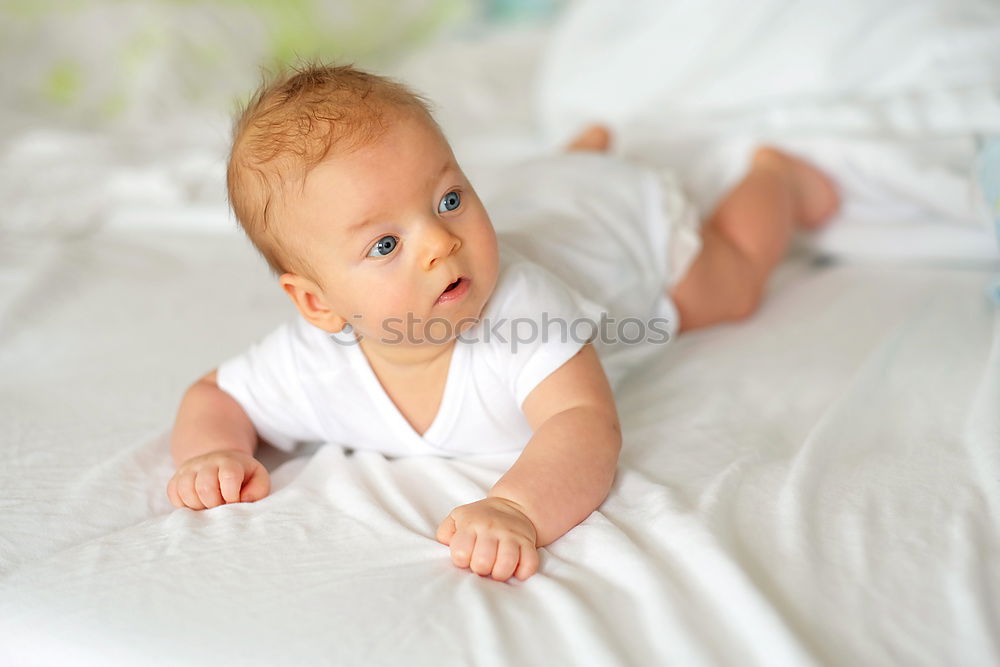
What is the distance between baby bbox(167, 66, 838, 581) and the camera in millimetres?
822

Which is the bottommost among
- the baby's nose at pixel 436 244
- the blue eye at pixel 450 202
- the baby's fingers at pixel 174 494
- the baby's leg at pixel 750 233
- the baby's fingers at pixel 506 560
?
the baby's leg at pixel 750 233

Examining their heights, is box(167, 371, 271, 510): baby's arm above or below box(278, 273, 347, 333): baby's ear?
below

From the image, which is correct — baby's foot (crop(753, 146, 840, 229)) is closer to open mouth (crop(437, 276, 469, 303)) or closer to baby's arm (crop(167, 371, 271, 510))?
open mouth (crop(437, 276, 469, 303))

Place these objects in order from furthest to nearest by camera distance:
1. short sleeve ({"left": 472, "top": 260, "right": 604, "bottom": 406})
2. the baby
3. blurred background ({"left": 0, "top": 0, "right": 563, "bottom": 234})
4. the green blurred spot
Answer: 1. the green blurred spot
2. blurred background ({"left": 0, "top": 0, "right": 563, "bottom": 234})
3. short sleeve ({"left": 472, "top": 260, "right": 604, "bottom": 406})
4. the baby

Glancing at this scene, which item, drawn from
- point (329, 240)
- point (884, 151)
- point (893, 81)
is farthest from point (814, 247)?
point (329, 240)

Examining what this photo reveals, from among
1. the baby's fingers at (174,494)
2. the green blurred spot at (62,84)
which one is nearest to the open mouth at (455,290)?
the baby's fingers at (174,494)

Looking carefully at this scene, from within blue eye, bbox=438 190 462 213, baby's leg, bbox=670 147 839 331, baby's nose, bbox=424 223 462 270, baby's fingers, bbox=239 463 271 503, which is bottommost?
baby's leg, bbox=670 147 839 331

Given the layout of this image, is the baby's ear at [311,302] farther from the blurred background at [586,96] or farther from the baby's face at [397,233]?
the blurred background at [586,96]

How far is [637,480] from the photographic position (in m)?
0.87

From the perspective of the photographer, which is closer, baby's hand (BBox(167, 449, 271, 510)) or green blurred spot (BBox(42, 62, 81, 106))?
baby's hand (BBox(167, 449, 271, 510))

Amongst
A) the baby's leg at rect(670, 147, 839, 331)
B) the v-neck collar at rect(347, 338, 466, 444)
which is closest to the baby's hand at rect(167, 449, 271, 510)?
the v-neck collar at rect(347, 338, 466, 444)

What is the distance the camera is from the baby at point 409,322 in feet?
2.70

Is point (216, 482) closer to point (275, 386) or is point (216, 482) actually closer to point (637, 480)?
point (275, 386)

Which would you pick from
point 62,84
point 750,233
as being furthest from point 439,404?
point 62,84
